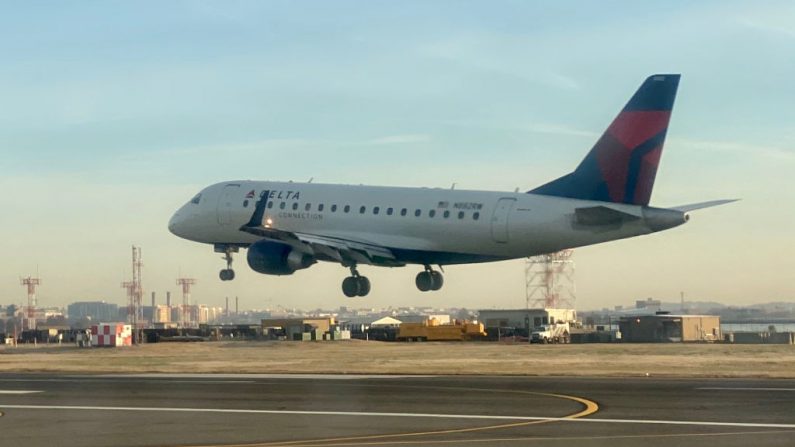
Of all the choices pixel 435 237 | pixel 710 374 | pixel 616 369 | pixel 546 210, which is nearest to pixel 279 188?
pixel 435 237

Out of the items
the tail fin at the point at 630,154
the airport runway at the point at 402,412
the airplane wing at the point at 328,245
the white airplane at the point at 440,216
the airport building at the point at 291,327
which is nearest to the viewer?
the airport runway at the point at 402,412

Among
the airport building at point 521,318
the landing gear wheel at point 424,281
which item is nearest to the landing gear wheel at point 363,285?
the landing gear wheel at point 424,281

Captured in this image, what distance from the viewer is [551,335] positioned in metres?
107

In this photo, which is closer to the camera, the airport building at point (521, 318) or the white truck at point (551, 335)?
the white truck at point (551, 335)

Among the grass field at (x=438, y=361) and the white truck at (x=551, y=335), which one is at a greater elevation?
the white truck at (x=551, y=335)

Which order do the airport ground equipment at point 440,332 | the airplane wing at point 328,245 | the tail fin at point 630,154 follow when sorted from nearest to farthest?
the tail fin at point 630,154
the airplane wing at point 328,245
the airport ground equipment at point 440,332

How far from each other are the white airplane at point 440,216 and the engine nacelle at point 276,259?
0.05 metres

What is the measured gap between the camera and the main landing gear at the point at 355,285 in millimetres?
68875

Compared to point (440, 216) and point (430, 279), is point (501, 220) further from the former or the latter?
point (430, 279)

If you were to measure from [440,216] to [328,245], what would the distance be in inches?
264

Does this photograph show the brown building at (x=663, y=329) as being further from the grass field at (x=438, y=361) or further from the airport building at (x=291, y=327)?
the grass field at (x=438, y=361)

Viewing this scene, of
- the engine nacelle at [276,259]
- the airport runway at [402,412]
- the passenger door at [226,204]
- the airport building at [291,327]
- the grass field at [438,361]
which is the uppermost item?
the passenger door at [226,204]

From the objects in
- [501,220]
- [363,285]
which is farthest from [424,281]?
[501,220]

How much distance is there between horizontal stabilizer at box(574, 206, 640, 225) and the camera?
5838 cm
